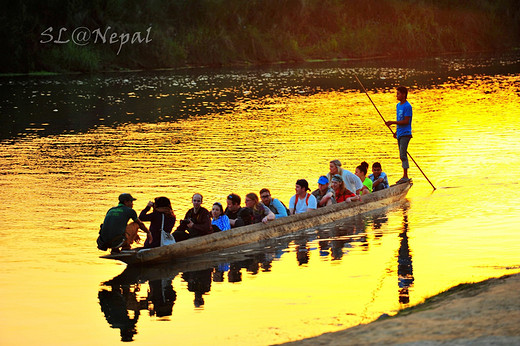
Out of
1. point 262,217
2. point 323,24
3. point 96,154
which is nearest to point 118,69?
point 323,24

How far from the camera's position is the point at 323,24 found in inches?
3595

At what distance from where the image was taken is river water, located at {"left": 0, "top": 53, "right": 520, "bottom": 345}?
11.8 m

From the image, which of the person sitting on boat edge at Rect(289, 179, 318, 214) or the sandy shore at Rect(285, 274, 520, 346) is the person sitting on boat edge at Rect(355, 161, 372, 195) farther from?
the sandy shore at Rect(285, 274, 520, 346)

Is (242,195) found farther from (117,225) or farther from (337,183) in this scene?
(117,225)

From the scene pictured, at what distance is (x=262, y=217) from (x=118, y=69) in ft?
206

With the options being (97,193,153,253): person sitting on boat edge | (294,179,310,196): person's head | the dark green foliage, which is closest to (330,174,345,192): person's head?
(294,179,310,196): person's head

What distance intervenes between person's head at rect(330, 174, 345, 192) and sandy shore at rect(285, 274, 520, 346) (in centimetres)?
769

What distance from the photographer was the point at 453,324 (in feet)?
30.3

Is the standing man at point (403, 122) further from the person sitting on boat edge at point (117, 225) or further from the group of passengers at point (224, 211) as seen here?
the person sitting on boat edge at point (117, 225)

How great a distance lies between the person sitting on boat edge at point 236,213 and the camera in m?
16.2

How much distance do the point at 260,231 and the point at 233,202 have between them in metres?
0.73

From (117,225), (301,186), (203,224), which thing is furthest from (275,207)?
(117,225)

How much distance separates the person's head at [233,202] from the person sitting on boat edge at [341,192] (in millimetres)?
2843

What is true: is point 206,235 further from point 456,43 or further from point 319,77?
point 456,43
